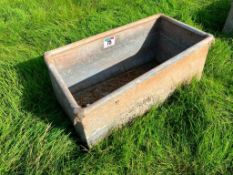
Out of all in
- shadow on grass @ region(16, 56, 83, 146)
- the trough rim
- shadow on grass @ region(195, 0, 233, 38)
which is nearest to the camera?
the trough rim

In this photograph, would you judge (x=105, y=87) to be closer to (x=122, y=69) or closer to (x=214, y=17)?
(x=122, y=69)

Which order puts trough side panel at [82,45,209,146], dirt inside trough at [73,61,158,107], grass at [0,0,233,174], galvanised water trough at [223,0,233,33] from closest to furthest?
trough side panel at [82,45,209,146] → grass at [0,0,233,174] → dirt inside trough at [73,61,158,107] → galvanised water trough at [223,0,233,33]

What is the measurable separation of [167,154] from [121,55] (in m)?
1.21

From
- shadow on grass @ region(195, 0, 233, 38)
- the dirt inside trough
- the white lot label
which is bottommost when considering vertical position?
the dirt inside trough

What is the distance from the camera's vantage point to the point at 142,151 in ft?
5.71

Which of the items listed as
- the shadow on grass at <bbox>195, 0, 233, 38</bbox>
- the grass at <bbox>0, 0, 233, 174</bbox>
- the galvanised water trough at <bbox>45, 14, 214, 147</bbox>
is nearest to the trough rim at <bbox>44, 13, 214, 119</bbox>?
the galvanised water trough at <bbox>45, 14, 214, 147</bbox>

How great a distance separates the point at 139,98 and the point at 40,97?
960 millimetres

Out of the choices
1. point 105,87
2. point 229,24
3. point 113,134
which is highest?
point 229,24

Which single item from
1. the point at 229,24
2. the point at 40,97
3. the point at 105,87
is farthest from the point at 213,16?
the point at 40,97

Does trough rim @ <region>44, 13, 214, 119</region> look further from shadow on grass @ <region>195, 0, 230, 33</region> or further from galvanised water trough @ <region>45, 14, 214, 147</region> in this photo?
shadow on grass @ <region>195, 0, 230, 33</region>

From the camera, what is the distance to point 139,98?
1.76 meters

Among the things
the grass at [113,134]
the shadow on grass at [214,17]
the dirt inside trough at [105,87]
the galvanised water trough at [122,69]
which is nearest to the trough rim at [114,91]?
the galvanised water trough at [122,69]

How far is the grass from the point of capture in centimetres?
167

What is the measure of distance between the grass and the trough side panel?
88 mm
